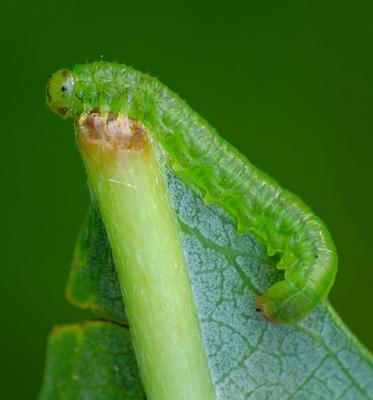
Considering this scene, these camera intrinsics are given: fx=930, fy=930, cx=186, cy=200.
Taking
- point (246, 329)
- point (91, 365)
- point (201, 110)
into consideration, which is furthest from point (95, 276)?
point (201, 110)

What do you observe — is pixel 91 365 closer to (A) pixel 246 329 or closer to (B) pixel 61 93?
(A) pixel 246 329

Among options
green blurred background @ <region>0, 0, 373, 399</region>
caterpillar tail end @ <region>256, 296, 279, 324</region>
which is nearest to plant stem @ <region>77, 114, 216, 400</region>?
caterpillar tail end @ <region>256, 296, 279, 324</region>

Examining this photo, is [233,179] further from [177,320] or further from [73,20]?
[73,20]

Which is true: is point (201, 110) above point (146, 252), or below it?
above

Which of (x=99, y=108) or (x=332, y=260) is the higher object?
(x=99, y=108)

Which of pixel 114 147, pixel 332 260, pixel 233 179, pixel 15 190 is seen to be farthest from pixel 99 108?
pixel 15 190
